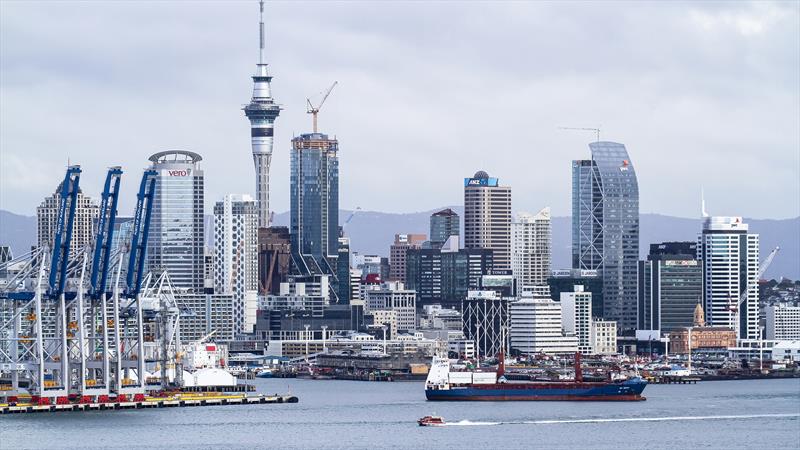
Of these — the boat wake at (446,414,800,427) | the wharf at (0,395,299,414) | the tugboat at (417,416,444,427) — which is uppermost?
the wharf at (0,395,299,414)

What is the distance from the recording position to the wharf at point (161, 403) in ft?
328

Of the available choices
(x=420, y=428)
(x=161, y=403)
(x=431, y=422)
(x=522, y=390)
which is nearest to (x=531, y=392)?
(x=522, y=390)

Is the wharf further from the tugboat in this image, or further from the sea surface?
the tugboat

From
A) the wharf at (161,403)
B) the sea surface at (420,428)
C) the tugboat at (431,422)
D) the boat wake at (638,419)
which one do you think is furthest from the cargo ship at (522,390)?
the tugboat at (431,422)

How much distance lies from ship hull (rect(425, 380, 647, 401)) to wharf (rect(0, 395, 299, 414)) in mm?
9532

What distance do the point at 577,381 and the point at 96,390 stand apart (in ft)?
109

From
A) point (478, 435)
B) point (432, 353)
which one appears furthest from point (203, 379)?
point (432, 353)

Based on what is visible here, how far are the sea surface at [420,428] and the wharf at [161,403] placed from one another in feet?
4.16

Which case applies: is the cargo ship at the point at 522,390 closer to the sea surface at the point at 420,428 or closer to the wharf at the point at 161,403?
the sea surface at the point at 420,428

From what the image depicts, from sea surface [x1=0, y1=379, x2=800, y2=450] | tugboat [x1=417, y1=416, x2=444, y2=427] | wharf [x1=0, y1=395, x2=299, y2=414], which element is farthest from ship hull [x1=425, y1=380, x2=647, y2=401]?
tugboat [x1=417, y1=416, x2=444, y2=427]

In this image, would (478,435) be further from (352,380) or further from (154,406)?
(352,380)

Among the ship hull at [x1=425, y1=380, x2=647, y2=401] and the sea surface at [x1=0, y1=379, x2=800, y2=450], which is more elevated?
the ship hull at [x1=425, y1=380, x2=647, y2=401]

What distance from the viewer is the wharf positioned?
99938 mm

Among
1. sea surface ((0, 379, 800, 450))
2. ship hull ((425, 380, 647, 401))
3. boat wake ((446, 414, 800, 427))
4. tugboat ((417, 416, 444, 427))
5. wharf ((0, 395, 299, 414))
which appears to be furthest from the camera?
ship hull ((425, 380, 647, 401))
